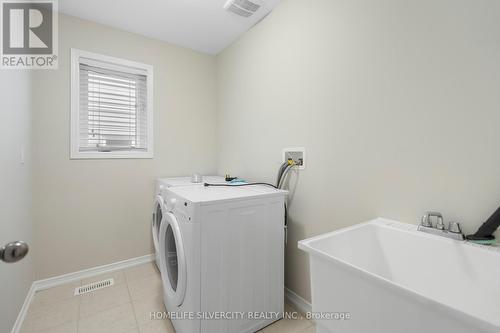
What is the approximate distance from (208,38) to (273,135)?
140cm

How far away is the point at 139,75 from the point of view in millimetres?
2377

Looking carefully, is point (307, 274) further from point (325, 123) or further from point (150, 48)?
point (150, 48)

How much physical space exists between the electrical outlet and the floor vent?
6.38 feet

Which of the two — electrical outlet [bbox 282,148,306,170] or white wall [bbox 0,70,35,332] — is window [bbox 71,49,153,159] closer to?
white wall [bbox 0,70,35,332]

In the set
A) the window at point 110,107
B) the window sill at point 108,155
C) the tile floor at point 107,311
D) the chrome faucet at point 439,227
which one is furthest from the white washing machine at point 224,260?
the window at point 110,107

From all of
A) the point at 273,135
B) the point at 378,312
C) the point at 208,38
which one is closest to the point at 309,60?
the point at 273,135

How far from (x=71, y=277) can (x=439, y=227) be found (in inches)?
110

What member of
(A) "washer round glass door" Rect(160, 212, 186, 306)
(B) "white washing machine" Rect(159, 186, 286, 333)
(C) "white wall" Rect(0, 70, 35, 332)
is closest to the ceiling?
(C) "white wall" Rect(0, 70, 35, 332)

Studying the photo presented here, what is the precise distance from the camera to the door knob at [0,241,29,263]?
645 millimetres

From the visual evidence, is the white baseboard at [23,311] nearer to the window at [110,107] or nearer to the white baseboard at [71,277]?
the white baseboard at [71,277]

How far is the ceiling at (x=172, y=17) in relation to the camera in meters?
1.85

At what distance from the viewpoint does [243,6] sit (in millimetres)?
1847

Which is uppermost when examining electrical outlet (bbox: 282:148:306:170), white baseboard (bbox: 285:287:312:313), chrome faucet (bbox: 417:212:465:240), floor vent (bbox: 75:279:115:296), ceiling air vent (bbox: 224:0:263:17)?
ceiling air vent (bbox: 224:0:263:17)

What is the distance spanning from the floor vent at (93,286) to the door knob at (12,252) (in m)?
1.59
